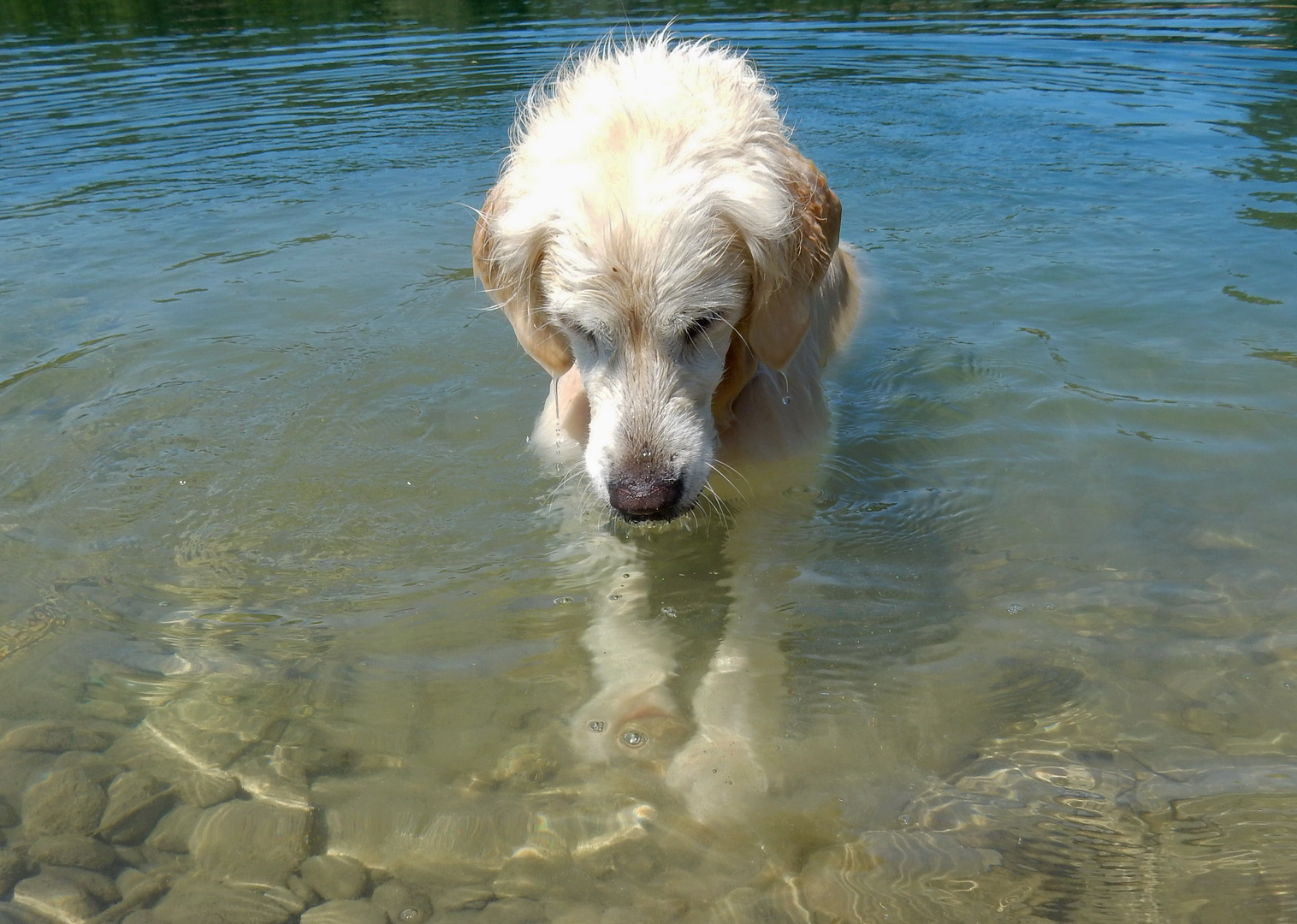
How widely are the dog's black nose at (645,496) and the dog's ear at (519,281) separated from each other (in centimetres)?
106

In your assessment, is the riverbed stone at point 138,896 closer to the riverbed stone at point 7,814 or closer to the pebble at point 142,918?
the pebble at point 142,918

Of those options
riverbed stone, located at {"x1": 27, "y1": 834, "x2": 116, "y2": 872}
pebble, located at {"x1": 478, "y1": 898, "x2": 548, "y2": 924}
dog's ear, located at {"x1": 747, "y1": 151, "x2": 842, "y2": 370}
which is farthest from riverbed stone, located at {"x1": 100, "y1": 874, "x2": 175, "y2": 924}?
dog's ear, located at {"x1": 747, "y1": 151, "x2": 842, "y2": 370}

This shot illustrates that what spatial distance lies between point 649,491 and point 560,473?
1.64 metres

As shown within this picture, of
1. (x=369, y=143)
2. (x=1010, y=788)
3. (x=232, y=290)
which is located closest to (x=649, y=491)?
(x=1010, y=788)

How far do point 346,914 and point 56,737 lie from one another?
4.67ft

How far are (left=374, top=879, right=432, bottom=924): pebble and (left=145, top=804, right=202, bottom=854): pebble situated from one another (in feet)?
2.23

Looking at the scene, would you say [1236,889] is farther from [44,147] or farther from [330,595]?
[44,147]

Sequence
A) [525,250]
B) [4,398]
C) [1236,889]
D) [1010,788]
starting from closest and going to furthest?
1. [1236,889]
2. [1010,788]
3. [525,250]
4. [4,398]

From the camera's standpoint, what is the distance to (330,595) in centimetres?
474

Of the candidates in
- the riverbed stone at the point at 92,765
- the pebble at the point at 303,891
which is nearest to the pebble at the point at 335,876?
the pebble at the point at 303,891

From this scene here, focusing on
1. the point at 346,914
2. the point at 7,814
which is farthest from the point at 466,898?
the point at 7,814

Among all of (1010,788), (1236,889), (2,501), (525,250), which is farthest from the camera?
(2,501)

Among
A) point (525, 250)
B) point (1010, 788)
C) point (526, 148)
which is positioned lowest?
point (1010, 788)

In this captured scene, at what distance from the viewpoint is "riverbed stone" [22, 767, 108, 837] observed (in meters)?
3.40
